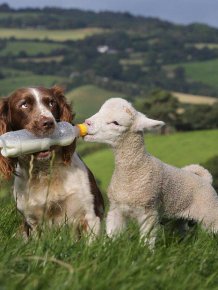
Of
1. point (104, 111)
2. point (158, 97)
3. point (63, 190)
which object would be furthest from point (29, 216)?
point (158, 97)

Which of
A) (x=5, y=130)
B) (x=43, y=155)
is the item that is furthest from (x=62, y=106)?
(x=43, y=155)

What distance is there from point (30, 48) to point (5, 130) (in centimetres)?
18769

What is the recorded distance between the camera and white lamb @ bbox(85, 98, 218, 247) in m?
7.12

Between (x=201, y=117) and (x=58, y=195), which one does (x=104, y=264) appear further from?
(x=201, y=117)

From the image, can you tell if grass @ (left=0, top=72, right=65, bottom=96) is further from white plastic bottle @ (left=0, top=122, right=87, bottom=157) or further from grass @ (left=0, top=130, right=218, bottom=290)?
grass @ (left=0, top=130, right=218, bottom=290)

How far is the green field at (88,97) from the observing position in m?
121

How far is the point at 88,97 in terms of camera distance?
130750 millimetres

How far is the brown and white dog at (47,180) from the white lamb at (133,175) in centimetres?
26

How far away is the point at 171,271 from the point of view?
4.58 metres

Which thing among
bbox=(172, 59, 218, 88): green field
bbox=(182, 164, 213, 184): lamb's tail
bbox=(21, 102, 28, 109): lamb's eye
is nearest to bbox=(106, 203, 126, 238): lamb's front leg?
bbox=(21, 102, 28, 109): lamb's eye

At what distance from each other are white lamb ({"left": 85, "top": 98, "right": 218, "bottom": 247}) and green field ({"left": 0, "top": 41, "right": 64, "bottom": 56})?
18020 centimetres

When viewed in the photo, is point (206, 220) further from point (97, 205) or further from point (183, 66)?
point (183, 66)

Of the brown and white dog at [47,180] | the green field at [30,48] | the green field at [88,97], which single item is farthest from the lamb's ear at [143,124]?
the green field at [30,48]

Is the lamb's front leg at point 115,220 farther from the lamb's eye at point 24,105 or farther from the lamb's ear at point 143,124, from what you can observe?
the lamb's eye at point 24,105
